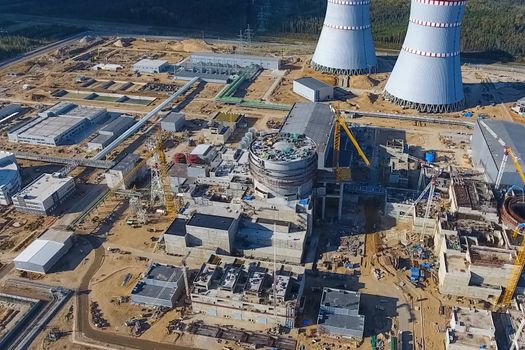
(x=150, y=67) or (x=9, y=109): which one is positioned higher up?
(x=150, y=67)

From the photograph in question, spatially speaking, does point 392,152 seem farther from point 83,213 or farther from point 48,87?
point 48,87

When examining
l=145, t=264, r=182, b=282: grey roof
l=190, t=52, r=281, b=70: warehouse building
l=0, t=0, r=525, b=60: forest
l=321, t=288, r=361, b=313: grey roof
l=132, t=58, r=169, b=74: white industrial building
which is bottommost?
l=321, t=288, r=361, b=313: grey roof

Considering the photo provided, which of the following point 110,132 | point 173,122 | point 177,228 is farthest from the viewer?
point 173,122

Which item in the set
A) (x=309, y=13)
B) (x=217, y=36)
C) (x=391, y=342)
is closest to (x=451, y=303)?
(x=391, y=342)

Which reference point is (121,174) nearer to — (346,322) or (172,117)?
(172,117)

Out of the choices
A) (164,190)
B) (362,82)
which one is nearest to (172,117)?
(164,190)

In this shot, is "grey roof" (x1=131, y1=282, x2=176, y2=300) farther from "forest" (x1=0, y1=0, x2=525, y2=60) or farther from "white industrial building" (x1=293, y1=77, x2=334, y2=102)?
"forest" (x1=0, y1=0, x2=525, y2=60)

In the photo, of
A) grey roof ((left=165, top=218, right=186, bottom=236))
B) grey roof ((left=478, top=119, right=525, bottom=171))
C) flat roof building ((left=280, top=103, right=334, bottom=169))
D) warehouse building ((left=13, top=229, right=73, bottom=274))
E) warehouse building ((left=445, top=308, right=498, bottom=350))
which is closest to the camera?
warehouse building ((left=445, top=308, right=498, bottom=350))

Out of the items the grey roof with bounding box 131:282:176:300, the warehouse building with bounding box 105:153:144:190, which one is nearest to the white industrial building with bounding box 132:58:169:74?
the warehouse building with bounding box 105:153:144:190
